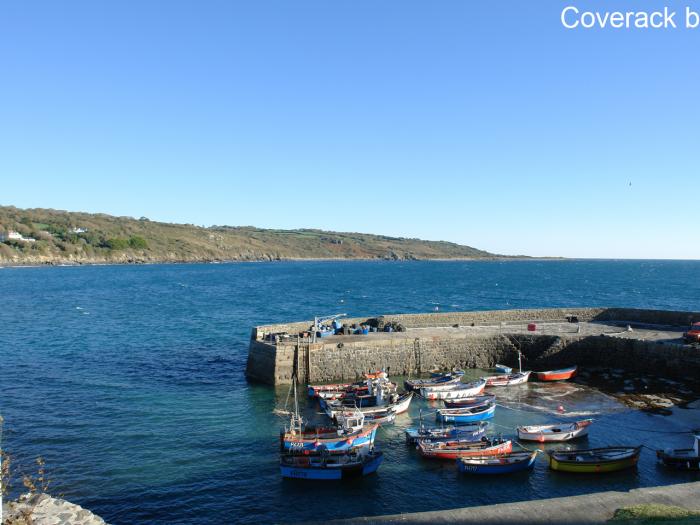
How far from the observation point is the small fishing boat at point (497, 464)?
66.0 ft

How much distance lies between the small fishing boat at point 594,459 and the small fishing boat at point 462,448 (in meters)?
1.95

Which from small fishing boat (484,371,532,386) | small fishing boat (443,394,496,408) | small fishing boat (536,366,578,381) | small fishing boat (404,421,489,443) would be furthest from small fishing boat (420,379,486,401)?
small fishing boat (536,366,578,381)

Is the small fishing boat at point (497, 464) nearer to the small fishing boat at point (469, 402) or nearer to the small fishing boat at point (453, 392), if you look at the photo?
the small fishing boat at point (469, 402)

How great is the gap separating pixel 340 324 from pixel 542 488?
21298 millimetres

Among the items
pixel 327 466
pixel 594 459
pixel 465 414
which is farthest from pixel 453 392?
pixel 327 466

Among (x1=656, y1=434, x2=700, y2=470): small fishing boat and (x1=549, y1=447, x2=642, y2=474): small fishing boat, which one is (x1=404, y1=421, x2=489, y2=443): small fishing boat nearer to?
(x1=549, y1=447, x2=642, y2=474): small fishing boat

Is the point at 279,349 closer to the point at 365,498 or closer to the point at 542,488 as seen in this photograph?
the point at 365,498

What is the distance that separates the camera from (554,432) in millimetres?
23328

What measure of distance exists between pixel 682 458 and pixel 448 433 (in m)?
8.96

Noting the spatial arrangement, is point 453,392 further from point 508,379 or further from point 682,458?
point 682,458

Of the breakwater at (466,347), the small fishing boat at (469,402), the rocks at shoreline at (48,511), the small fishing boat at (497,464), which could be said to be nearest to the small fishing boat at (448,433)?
the small fishing boat at (497,464)

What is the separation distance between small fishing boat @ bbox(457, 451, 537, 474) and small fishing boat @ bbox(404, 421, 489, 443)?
2.02m

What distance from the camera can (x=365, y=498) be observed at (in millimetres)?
18359

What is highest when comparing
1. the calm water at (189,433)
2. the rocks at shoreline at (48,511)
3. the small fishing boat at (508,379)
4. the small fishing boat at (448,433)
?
the rocks at shoreline at (48,511)
